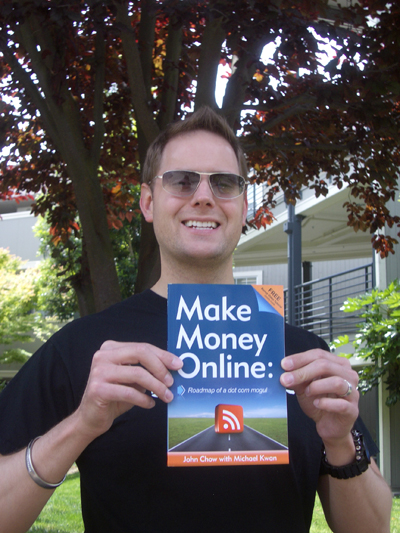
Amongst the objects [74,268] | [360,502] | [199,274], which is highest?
[74,268]

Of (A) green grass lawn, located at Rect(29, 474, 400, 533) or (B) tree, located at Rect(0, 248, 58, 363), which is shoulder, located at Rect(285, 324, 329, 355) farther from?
(B) tree, located at Rect(0, 248, 58, 363)

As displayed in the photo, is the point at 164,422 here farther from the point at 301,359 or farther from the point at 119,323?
the point at 301,359

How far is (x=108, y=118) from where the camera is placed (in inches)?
214

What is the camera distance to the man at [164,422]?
1.44 metres

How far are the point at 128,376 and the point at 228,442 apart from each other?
32 centimetres

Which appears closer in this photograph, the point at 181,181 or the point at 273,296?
the point at 273,296

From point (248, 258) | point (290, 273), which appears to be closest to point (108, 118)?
point (290, 273)

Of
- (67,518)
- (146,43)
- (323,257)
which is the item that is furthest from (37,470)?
(323,257)

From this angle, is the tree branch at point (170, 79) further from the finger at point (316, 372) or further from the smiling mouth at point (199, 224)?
the finger at point (316, 372)

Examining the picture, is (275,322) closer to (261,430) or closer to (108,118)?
(261,430)

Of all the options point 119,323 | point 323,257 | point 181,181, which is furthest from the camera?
point 323,257

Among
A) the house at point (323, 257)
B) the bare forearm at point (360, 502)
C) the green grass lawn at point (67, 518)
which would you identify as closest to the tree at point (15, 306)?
the house at point (323, 257)

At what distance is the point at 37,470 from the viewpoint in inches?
59.8

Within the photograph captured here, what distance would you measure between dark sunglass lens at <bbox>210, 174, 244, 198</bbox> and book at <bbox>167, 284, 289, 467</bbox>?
581mm
